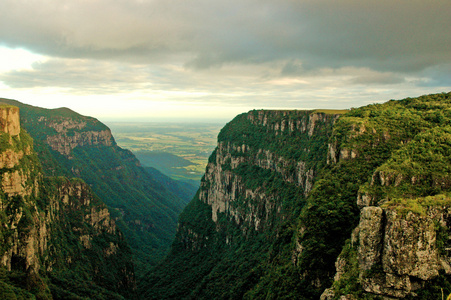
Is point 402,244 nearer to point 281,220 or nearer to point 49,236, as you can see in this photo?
point 281,220

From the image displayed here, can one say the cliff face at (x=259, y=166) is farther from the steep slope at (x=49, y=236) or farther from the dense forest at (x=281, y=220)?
the steep slope at (x=49, y=236)

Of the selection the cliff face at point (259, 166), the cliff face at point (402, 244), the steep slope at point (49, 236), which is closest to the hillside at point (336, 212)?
the cliff face at point (402, 244)

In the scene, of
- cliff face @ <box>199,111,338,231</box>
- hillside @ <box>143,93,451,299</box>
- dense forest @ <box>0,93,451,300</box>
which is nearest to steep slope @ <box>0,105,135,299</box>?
dense forest @ <box>0,93,451,300</box>

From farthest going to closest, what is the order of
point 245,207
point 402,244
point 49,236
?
point 245,207 < point 49,236 < point 402,244

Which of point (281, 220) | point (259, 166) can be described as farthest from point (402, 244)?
point (259, 166)

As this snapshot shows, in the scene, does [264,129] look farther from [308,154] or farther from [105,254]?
[105,254]

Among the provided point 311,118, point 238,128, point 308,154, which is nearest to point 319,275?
point 308,154
